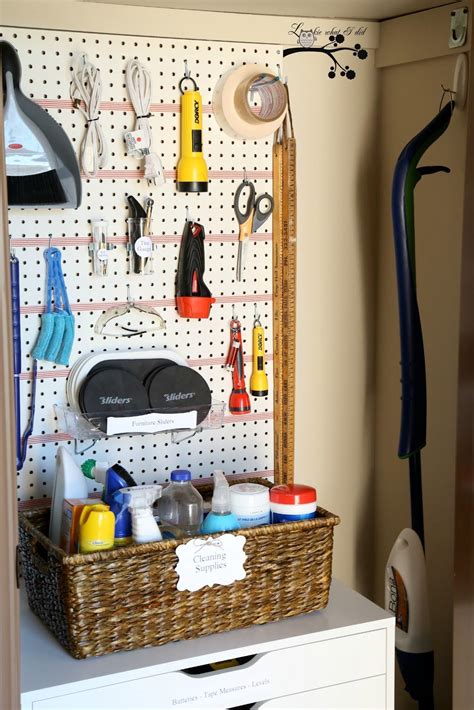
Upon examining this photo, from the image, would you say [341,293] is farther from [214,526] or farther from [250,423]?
[214,526]

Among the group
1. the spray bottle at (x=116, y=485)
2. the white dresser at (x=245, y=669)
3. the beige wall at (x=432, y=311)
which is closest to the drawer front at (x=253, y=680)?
the white dresser at (x=245, y=669)

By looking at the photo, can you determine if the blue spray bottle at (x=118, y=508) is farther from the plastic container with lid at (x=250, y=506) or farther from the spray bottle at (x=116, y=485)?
the plastic container with lid at (x=250, y=506)

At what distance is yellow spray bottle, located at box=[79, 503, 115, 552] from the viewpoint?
61.9 inches

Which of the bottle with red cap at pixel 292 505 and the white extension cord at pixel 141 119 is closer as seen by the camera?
the bottle with red cap at pixel 292 505

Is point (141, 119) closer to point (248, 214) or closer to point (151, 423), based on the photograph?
point (248, 214)

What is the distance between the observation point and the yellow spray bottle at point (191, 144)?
6.30 ft

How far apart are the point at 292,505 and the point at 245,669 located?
1.01 feet

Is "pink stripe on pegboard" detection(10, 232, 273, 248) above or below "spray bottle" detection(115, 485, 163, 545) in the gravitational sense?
above

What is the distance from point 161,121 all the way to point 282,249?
14.9 inches

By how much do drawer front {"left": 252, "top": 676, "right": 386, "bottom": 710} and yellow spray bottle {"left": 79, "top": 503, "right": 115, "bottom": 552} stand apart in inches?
15.8

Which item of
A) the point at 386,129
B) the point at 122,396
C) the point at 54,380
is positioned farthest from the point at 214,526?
the point at 386,129

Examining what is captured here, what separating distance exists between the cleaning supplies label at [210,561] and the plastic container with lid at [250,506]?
0.08 metres

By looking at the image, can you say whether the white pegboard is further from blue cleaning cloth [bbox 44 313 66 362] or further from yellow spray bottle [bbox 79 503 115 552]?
yellow spray bottle [bbox 79 503 115 552]

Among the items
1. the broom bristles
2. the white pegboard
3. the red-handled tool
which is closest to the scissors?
the white pegboard
